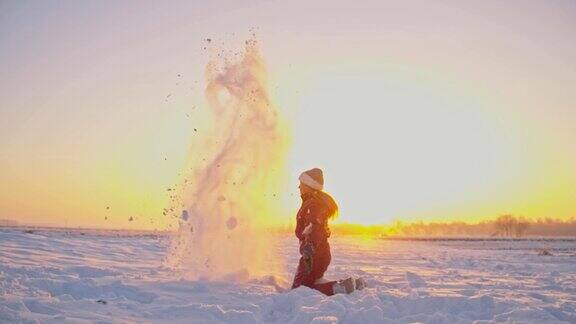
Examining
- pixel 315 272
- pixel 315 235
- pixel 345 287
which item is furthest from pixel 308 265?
pixel 345 287

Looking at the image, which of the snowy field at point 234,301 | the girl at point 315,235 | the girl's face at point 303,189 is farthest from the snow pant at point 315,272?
the girl's face at point 303,189

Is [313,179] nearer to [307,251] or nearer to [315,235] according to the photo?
[315,235]

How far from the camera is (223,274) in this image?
9.15 metres

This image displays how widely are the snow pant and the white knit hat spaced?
1048 millimetres

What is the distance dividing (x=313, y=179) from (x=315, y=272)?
5.40 ft

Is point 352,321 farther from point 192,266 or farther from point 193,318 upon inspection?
point 192,266

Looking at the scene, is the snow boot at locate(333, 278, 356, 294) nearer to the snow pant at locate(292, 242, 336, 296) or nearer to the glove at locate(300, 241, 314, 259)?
the snow pant at locate(292, 242, 336, 296)

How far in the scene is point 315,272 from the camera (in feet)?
25.8

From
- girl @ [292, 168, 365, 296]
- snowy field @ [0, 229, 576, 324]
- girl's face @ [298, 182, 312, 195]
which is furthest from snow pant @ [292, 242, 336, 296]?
girl's face @ [298, 182, 312, 195]

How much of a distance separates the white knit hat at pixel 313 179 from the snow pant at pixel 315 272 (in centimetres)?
105

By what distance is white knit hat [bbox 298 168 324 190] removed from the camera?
846cm

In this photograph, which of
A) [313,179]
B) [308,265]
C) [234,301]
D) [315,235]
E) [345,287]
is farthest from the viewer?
[313,179]

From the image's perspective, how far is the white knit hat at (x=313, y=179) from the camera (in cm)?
846

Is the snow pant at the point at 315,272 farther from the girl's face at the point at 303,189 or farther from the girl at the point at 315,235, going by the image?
the girl's face at the point at 303,189
